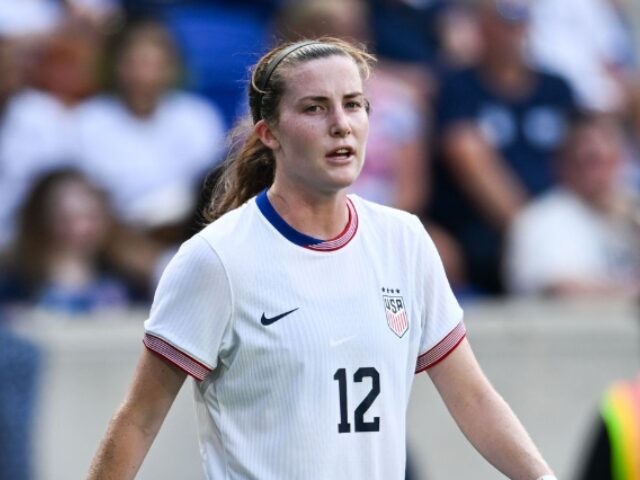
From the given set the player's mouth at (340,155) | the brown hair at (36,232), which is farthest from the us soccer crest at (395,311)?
the brown hair at (36,232)

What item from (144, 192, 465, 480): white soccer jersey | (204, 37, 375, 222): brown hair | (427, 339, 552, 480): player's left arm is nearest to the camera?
(144, 192, 465, 480): white soccer jersey

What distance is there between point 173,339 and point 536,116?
5520 millimetres

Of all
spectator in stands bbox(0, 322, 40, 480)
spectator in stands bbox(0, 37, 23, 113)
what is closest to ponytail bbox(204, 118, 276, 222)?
spectator in stands bbox(0, 322, 40, 480)

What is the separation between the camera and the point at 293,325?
3.69m

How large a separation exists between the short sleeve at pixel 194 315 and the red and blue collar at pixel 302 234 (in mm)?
213

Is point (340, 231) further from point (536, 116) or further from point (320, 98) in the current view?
point (536, 116)

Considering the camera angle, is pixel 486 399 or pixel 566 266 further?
pixel 566 266

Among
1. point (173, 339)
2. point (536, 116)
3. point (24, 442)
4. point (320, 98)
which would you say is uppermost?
point (536, 116)

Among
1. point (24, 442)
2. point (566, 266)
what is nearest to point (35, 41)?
point (24, 442)

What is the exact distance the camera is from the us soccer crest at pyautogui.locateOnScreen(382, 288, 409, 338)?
149 inches

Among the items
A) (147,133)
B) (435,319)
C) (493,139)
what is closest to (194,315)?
(435,319)

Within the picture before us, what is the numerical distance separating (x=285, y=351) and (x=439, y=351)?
50 cm

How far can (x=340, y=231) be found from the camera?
12.7 feet

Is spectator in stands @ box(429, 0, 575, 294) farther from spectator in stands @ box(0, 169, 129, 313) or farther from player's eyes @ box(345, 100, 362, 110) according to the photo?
player's eyes @ box(345, 100, 362, 110)
